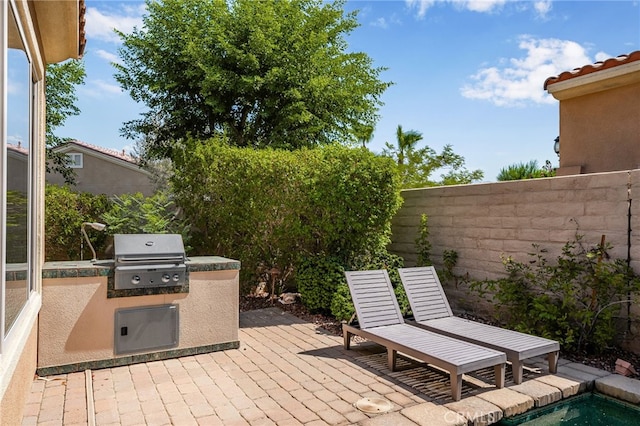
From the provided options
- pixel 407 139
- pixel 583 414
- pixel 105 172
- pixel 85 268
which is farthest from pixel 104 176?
pixel 583 414

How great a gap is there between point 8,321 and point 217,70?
471 inches

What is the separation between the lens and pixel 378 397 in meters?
4.45

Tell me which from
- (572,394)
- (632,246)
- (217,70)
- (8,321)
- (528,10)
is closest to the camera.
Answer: (8,321)

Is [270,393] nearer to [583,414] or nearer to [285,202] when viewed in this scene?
[583,414]

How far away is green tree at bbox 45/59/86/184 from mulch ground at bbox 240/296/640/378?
1203cm

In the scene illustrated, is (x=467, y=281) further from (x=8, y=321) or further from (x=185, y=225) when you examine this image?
(x=8, y=321)

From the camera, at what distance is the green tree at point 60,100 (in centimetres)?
1661

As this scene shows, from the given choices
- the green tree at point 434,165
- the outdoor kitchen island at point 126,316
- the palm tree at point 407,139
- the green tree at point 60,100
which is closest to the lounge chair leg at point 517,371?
the outdoor kitchen island at point 126,316

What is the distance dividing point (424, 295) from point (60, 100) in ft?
54.6

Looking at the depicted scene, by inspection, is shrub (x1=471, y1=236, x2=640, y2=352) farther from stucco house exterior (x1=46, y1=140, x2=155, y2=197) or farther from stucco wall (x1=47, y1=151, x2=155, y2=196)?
stucco wall (x1=47, y1=151, x2=155, y2=196)

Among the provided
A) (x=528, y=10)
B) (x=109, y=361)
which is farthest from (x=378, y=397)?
(x=528, y=10)

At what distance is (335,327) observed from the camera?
729 cm

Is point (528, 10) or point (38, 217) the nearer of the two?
point (38, 217)

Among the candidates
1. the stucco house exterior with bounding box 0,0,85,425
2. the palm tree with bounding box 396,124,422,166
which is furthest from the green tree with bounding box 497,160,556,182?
the palm tree with bounding box 396,124,422,166
